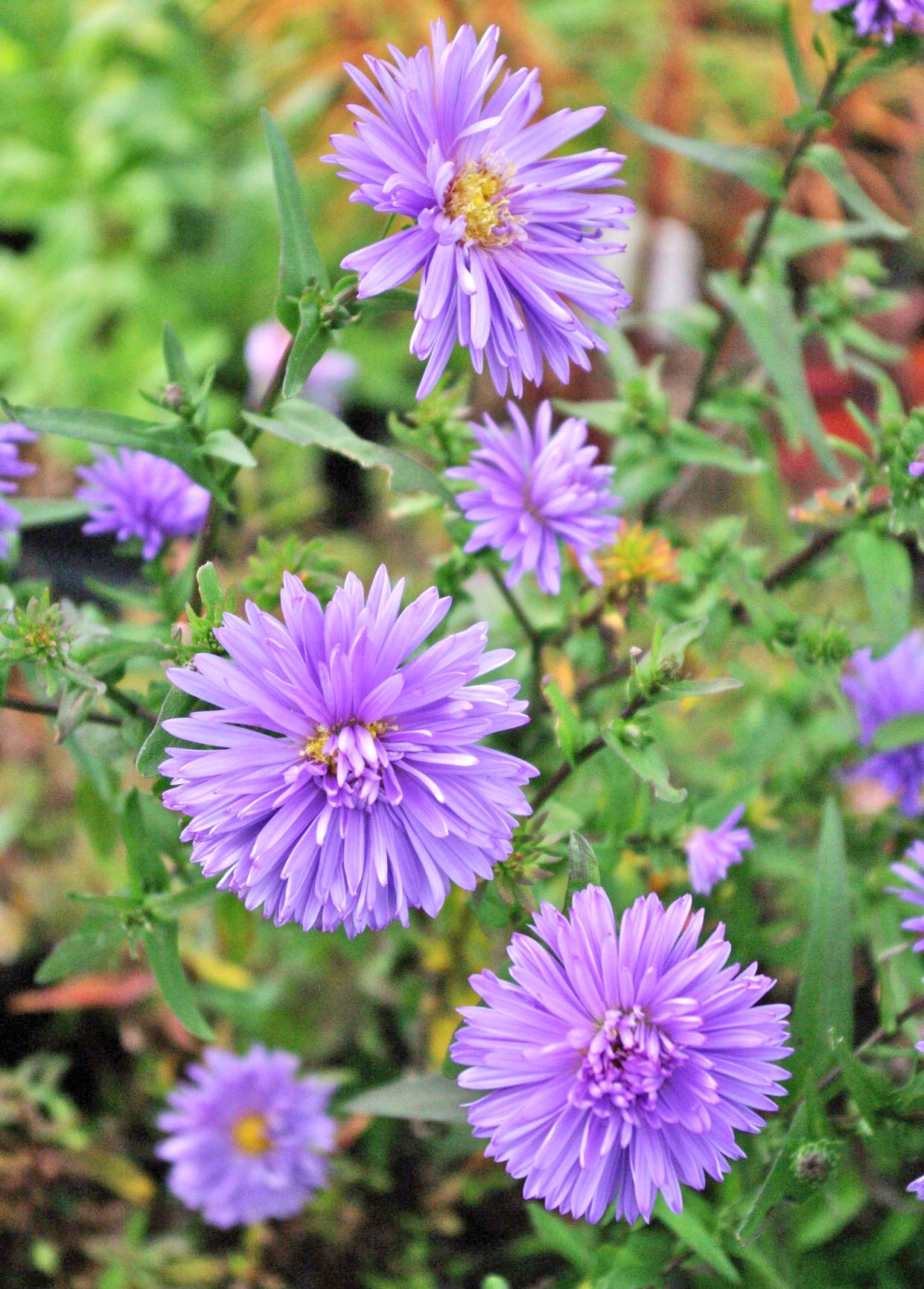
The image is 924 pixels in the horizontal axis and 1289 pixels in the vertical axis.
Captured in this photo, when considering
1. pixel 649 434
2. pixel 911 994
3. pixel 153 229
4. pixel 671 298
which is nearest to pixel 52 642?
pixel 649 434

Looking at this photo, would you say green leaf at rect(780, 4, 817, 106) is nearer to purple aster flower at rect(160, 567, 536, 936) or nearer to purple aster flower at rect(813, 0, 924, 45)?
purple aster flower at rect(813, 0, 924, 45)

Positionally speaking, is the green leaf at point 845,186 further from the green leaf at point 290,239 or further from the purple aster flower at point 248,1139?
the purple aster flower at point 248,1139

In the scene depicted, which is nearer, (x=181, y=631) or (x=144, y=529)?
(x=181, y=631)

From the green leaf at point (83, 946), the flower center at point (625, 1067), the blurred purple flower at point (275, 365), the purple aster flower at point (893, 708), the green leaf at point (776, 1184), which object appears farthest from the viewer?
the blurred purple flower at point (275, 365)

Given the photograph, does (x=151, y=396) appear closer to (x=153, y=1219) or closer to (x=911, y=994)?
(x=911, y=994)

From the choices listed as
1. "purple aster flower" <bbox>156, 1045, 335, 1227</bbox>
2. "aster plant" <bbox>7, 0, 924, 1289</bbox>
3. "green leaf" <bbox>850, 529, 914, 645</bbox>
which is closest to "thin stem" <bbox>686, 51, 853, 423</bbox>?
"aster plant" <bbox>7, 0, 924, 1289</bbox>

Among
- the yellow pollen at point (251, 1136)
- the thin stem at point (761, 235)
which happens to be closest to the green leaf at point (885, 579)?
the thin stem at point (761, 235)
